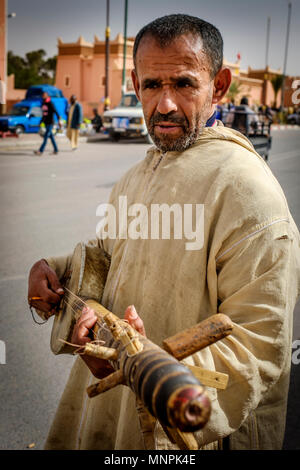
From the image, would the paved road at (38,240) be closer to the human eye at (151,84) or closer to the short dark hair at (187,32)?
the human eye at (151,84)

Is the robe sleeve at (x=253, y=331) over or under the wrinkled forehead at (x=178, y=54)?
under

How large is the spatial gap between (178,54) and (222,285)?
0.65 meters

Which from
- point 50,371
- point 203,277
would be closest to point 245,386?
point 203,277

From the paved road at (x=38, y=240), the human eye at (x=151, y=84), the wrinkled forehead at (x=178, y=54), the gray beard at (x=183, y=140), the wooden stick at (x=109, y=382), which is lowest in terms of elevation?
the paved road at (x=38, y=240)

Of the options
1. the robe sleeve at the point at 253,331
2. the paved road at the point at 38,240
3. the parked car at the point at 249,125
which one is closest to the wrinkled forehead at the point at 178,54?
the robe sleeve at the point at 253,331

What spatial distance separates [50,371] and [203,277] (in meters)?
Result: 2.11

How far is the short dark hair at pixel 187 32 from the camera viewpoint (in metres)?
1.33

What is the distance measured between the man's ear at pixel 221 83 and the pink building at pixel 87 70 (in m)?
36.2

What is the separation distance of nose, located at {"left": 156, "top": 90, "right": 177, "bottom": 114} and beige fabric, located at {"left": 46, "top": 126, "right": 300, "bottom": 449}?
14cm

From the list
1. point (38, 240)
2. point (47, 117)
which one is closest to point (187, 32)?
point (38, 240)

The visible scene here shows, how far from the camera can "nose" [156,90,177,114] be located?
135 centimetres

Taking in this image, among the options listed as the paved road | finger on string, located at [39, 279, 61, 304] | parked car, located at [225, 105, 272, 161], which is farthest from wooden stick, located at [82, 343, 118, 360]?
parked car, located at [225, 105, 272, 161]

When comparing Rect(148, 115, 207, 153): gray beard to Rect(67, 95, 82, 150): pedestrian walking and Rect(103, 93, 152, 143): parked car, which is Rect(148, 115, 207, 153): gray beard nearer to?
Rect(67, 95, 82, 150): pedestrian walking

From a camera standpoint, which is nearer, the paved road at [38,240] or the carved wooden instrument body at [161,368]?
the carved wooden instrument body at [161,368]
